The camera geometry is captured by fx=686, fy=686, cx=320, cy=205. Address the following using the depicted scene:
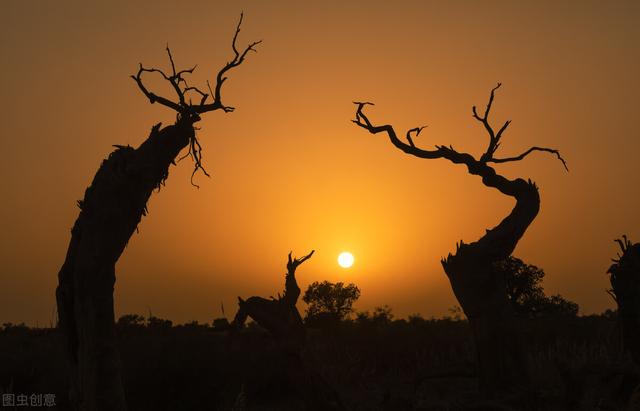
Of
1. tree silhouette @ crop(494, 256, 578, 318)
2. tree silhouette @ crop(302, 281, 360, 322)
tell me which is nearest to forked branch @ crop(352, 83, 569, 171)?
tree silhouette @ crop(494, 256, 578, 318)

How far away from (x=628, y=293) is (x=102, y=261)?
33.7ft

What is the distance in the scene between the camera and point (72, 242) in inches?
466

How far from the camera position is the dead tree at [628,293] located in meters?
13.7

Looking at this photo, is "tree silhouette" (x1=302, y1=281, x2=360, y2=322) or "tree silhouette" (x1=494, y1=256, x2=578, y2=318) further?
"tree silhouette" (x1=302, y1=281, x2=360, y2=322)

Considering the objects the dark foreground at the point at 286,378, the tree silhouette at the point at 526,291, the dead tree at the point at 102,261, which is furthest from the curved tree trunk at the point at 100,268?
the tree silhouette at the point at 526,291

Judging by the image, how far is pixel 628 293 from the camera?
14000 mm

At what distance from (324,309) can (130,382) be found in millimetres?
39536

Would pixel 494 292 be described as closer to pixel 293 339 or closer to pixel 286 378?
pixel 293 339

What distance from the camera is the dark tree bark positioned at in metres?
12.2

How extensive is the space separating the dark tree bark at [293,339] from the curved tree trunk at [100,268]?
264cm

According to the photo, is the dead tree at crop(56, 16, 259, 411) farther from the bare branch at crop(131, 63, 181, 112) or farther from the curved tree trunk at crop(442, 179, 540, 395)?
the curved tree trunk at crop(442, 179, 540, 395)

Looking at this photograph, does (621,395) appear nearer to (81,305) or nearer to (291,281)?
(291,281)

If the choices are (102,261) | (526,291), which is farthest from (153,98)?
(526,291)

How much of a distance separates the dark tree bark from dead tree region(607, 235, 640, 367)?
6152 millimetres
